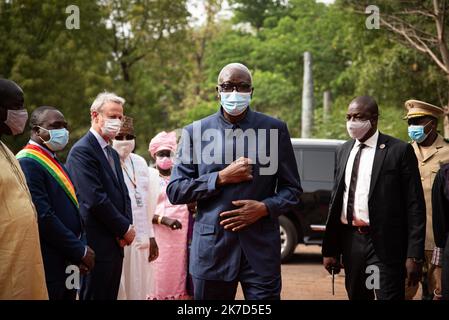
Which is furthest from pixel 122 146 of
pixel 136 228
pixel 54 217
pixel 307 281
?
pixel 307 281

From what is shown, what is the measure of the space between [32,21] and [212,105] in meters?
12.0

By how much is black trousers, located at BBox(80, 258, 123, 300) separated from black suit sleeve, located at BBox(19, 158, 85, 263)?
535 mm

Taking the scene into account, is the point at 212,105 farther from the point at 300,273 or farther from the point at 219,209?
the point at 219,209

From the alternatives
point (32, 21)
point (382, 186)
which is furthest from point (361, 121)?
point (32, 21)

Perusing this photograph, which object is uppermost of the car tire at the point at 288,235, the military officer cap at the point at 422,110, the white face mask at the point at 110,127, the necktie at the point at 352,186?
the military officer cap at the point at 422,110

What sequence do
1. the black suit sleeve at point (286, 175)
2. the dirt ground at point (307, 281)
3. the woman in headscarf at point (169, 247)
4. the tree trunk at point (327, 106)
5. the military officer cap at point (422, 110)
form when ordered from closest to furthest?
the black suit sleeve at point (286, 175), the military officer cap at point (422, 110), the woman in headscarf at point (169, 247), the dirt ground at point (307, 281), the tree trunk at point (327, 106)

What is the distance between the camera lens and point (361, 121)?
6012 mm

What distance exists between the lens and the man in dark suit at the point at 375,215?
18.7ft

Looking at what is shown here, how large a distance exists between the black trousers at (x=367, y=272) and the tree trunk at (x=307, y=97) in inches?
918

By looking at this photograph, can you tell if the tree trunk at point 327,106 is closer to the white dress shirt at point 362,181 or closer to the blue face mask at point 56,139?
the white dress shirt at point 362,181

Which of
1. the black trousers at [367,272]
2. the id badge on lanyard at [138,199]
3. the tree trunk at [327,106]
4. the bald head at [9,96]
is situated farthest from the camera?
the tree trunk at [327,106]

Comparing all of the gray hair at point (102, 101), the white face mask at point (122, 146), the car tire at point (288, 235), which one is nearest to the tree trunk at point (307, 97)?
the car tire at point (288, 235)

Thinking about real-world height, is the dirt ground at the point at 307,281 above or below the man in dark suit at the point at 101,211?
below

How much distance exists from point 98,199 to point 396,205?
2299mm
